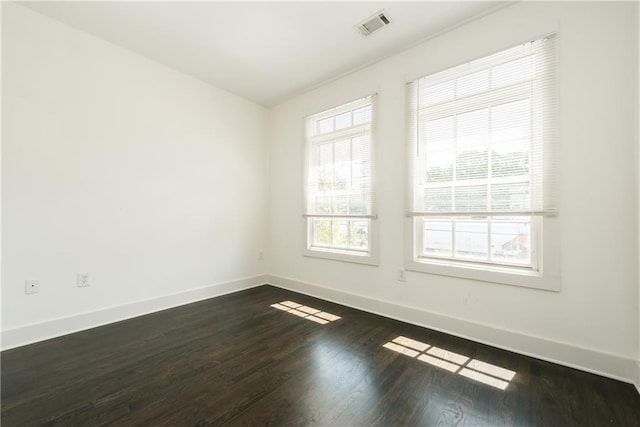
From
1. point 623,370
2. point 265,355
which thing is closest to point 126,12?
point 265,355

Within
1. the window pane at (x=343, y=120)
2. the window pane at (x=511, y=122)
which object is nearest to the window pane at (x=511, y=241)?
the window pane at (x=511, y=122)

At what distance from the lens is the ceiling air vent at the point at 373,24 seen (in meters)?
2.33

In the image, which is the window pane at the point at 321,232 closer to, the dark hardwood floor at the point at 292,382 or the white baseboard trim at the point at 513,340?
the white baseboard trim at the point at 513,340

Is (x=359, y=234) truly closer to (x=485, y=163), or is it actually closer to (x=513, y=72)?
(x=485, y=163)

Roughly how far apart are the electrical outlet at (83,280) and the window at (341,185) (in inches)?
92.5

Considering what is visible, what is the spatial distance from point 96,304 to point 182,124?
2.14m

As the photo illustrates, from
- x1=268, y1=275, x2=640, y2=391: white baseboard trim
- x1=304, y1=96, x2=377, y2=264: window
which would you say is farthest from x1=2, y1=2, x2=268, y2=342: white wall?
x1=268, y1=275, x2=640, y2=391: white baseboard trim

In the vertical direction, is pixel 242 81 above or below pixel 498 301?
above

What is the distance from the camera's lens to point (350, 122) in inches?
131

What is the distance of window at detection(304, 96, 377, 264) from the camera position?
314cm

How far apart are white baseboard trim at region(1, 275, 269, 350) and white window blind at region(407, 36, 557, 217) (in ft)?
8.89

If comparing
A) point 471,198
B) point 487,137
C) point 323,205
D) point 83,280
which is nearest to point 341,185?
point 323,205

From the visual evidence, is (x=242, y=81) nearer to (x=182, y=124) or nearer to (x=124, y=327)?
(x=182, y=124)

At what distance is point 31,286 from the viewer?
7.42ft
